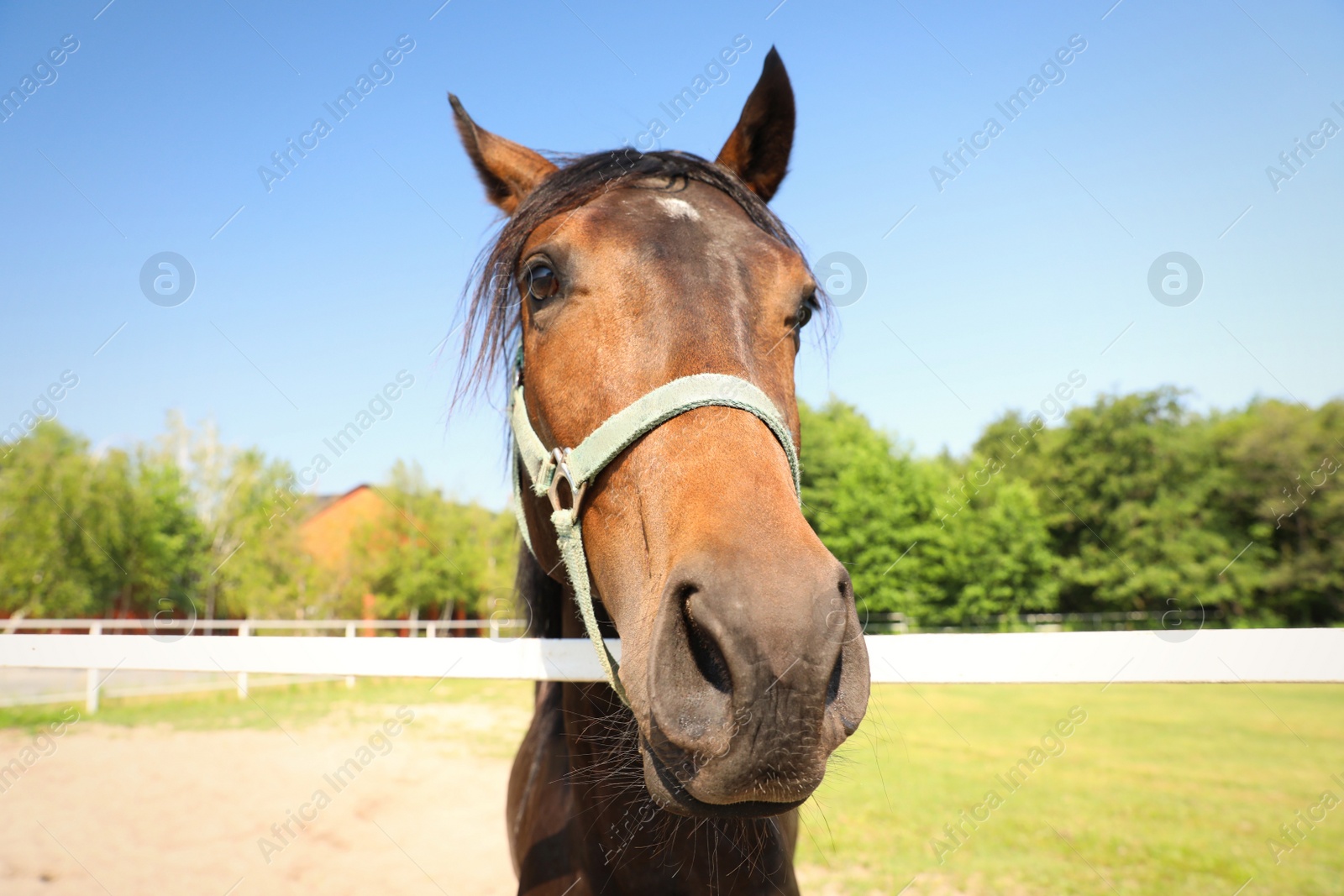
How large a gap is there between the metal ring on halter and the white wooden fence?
419 mm

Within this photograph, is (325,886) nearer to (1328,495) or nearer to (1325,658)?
(1325,658)

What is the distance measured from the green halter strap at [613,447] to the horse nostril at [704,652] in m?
0.25

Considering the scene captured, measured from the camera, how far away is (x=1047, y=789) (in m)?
8.50

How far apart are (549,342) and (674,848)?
136 centimetres

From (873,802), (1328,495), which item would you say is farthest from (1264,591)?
(873,802)

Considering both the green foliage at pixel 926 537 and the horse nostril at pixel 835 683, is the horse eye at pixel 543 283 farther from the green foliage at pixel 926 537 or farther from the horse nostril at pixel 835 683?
the green foliage at pixel 926 537

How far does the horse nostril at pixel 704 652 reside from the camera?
1137 millimetres

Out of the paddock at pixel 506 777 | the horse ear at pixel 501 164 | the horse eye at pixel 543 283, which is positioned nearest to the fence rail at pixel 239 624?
the paddock at pixel 506 777

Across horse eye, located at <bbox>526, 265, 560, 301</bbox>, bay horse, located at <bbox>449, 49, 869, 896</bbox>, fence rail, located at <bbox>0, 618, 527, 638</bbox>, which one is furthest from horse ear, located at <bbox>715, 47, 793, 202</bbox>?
fence rail, located at <bbox>0, 618, 527, 638</bbox>

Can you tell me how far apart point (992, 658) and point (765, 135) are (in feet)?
6.06

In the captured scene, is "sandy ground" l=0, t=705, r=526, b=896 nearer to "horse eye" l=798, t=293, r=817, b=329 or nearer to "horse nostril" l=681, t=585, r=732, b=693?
"horse eye" l=798, t=293, r=817, b=329

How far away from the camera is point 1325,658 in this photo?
68.2 inches

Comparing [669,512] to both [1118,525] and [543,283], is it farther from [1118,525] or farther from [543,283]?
[1118,525]

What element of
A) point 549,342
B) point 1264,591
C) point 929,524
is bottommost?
point 1264,591
